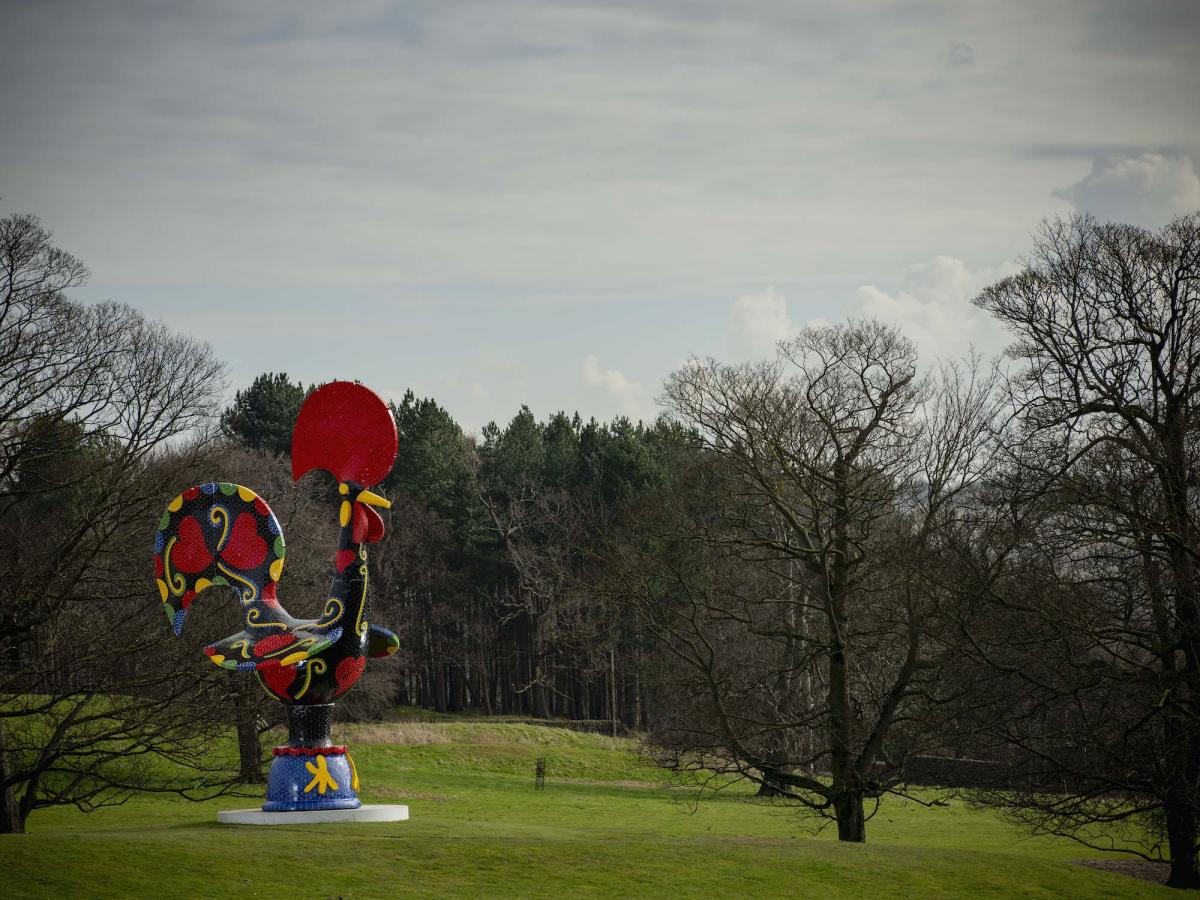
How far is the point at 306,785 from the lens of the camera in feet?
73.0

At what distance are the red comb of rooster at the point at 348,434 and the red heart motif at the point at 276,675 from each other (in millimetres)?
3410

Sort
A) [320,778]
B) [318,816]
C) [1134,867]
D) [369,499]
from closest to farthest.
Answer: [318,816]
[320,778]
[369,499]
[1134,867]

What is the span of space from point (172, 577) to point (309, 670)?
2.96 m

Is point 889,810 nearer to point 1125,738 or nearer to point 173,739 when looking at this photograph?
point 1125,738

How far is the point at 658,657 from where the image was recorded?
38.4m

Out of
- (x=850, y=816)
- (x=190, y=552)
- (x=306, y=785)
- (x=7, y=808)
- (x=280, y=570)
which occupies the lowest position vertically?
(x=850, y=816)

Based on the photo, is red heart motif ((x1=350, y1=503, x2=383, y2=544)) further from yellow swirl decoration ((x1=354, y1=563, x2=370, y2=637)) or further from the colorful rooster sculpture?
yellow swirl decoration ((x1=354, y1=563, x2=370, y2=637))

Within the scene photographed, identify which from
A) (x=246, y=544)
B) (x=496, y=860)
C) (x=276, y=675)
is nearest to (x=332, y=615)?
(x=276, y=675)

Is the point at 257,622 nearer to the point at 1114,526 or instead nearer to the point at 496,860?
the point at 496,860

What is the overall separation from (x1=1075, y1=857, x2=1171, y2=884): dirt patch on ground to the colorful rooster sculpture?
13903 mm

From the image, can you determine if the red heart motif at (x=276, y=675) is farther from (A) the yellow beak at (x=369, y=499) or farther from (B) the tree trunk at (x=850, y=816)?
(B) the tree trunk at (x=850, y=816)

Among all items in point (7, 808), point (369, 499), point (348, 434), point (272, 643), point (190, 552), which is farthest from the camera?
point (348, 434)

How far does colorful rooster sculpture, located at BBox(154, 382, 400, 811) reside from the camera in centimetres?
2223

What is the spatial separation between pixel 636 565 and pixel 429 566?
4276cm
